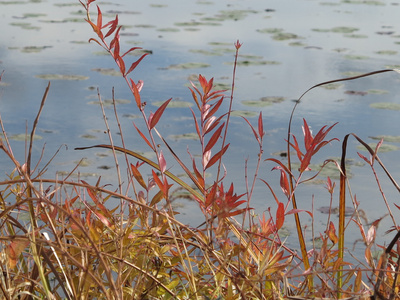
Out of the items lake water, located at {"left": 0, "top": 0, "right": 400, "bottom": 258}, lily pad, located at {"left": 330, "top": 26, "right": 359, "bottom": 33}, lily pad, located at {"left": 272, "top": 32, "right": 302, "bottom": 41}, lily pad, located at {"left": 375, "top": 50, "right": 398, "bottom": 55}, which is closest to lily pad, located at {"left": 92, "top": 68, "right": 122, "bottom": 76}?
lake water, located at {"left": 0, "top": 0, "right": 400, "bottom": 258}

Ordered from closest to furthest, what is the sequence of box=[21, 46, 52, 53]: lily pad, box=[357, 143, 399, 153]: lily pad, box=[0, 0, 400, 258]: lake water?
box=[0, 0, 400, 258]: lake water
box=[357, 143, 399, 153]: lily pad
box=[21, 46, 52, 53]: lily pad

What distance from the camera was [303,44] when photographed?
284 inches

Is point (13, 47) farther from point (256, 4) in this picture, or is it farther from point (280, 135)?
point (256, 4)

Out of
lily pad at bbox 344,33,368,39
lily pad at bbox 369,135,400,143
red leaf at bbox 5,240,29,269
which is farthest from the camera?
lily pad at bbox 344,33,368,39

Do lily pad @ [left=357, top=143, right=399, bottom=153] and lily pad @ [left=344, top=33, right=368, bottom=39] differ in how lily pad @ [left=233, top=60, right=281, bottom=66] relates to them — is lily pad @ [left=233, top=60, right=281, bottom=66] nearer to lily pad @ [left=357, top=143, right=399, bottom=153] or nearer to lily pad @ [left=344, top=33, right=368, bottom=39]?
lily pad @ [left=344, top=33, right=368, bottom=39]

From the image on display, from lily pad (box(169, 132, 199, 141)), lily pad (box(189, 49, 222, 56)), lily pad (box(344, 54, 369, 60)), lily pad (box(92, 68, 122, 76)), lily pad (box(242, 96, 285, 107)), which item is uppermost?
lily pad (box(189, 49, 222, 56))

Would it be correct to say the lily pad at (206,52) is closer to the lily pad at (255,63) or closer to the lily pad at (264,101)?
the lily pad at (255,63)

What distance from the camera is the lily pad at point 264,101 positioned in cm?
458

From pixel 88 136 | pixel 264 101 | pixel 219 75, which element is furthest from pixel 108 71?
pixel 88 136

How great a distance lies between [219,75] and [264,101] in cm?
102

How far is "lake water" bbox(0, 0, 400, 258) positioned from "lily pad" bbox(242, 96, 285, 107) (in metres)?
0.03

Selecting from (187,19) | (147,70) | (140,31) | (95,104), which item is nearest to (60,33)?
(140,31)

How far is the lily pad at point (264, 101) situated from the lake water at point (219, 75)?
26mm

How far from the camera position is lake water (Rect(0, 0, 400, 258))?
11.2 feet
